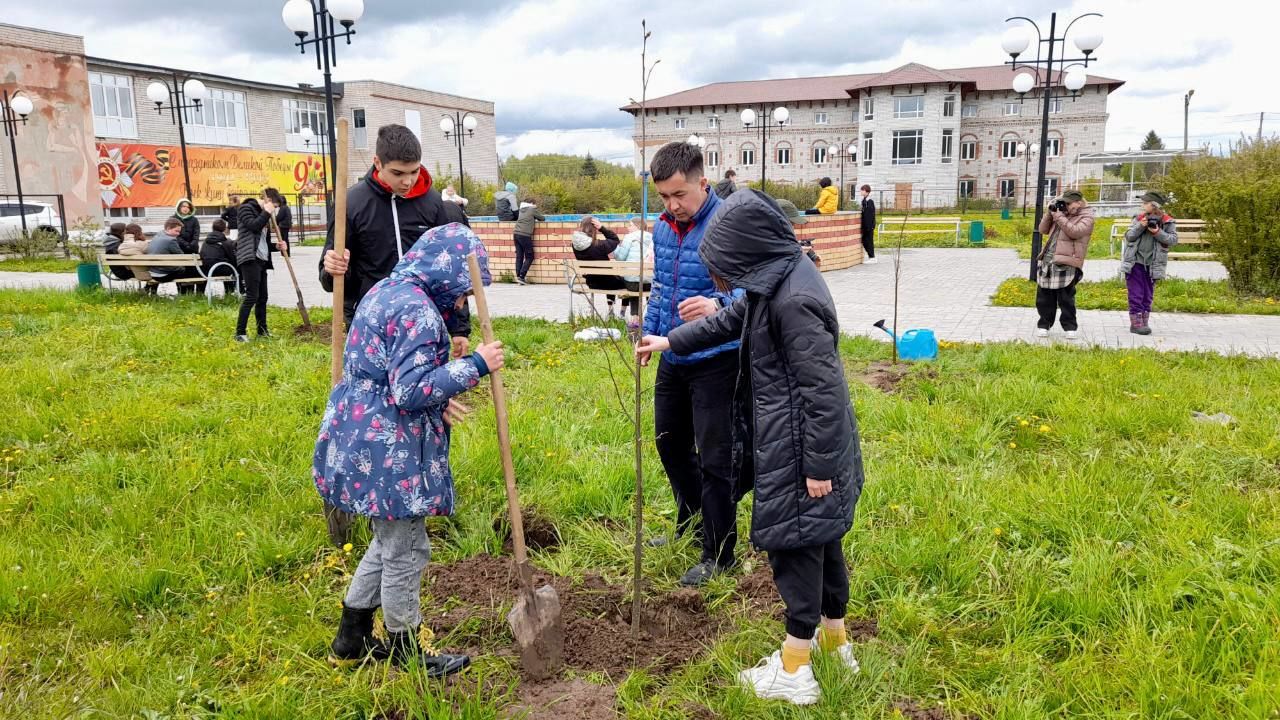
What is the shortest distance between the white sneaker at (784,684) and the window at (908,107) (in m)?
55.6

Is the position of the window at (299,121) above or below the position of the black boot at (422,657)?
above

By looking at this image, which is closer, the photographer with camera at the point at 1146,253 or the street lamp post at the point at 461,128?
the photographer with camera at the point at 1146,253

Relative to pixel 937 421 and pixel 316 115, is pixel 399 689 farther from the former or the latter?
pixel 316 115

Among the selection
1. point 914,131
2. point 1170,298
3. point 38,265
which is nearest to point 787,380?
point 1170,298

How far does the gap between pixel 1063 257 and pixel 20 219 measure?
26.7 metres

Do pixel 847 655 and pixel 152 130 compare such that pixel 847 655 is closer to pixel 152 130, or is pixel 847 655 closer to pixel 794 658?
pixel 794 658

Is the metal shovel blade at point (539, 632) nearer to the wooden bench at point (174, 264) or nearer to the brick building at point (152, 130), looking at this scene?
the wooden bench at point (174, 264)

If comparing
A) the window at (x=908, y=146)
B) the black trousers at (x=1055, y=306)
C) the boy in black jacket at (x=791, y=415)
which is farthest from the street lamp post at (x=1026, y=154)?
the boy in black jacket at (x=791, y=415)

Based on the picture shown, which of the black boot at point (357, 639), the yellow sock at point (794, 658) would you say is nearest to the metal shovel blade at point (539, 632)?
the black boot at point (357, 639)

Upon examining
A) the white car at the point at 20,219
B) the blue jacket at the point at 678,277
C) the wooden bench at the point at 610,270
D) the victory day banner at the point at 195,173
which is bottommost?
the wooden bench at the point at 610,270

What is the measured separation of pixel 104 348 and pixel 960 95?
54613 mm

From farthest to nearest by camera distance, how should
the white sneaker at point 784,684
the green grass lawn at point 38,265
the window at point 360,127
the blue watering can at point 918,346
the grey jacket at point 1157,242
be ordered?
the window at point 360,127 → the green grass lawn at point 38,265 → the grey jacket at point 1157,242 → the blue watering can at point 918,346 → the white sneaker at point 784,684

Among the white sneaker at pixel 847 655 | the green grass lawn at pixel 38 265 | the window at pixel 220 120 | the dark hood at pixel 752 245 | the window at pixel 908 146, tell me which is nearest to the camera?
the dark hood at pixel 752 245

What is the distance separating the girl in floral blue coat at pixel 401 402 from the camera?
2.33 m
